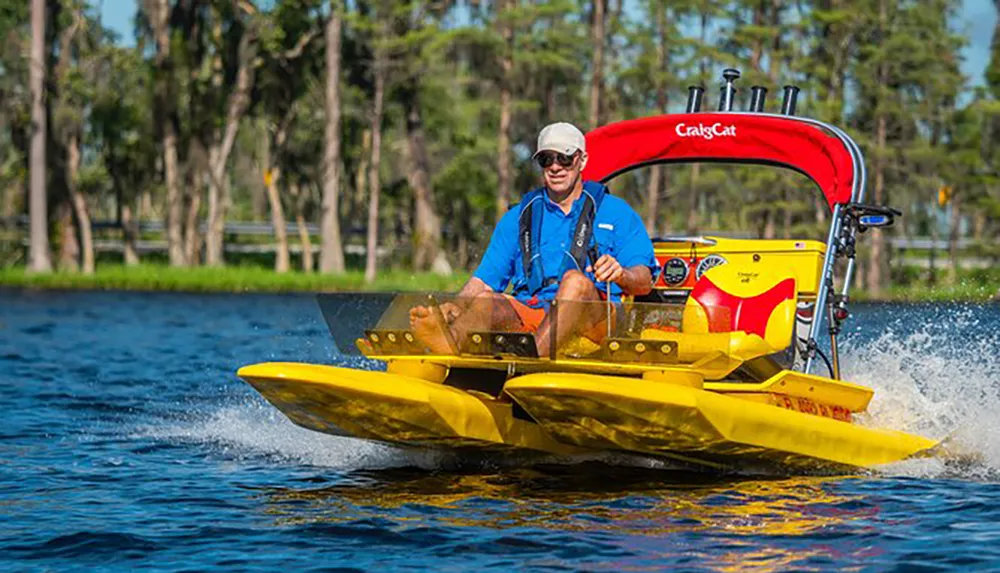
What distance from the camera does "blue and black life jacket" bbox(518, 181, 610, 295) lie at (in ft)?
32.8

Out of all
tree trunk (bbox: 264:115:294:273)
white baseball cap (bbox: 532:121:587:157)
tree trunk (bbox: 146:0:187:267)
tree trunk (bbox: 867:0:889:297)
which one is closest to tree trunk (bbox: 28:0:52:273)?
tree trunk (bbox: 146:0:187:267)

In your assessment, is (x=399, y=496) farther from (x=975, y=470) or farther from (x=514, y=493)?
(x=975, y=470)

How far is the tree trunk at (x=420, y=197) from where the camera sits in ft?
161

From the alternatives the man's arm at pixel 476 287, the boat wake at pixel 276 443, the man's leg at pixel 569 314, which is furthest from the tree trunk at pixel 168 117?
the man's leg at pixel 569 314

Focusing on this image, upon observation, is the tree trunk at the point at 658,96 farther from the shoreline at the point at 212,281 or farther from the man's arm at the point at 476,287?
the man's arm at the point at 476,287

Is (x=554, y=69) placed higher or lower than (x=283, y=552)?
higher

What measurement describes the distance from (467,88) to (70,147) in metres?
12.0

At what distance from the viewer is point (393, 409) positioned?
30.8 feet

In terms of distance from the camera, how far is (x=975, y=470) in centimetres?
1061

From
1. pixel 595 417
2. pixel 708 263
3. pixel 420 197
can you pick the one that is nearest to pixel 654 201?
pixel 420 197

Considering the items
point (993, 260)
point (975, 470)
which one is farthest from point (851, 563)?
point (993, 260)

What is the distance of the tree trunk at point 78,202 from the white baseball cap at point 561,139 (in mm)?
38697

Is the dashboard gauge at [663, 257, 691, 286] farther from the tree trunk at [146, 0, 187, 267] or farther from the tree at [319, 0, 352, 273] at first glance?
the tree trunk at [146, 0, 187, 267]

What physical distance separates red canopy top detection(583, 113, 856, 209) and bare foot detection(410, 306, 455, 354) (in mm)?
3148
